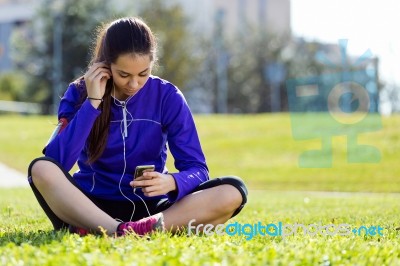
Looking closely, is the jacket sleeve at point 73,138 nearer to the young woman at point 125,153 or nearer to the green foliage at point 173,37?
the young woman at point 125,153

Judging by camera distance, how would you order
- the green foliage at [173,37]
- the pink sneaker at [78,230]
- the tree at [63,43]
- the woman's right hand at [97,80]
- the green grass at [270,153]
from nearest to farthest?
the pink sneaker at [78,230] < the woman's right hand at [97,80] < the green grass at [270,153] < the tree at [63,43] < the green foliage at [173,37]

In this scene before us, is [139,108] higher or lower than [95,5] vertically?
lower

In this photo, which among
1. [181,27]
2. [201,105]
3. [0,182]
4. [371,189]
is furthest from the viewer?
[201,105]

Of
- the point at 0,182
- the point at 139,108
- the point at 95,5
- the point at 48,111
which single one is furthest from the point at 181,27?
the point at 139,108

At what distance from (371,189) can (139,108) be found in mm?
9378

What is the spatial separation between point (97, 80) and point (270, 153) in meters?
14.8

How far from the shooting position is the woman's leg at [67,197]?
3795 mm

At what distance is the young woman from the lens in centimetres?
Answer: 388

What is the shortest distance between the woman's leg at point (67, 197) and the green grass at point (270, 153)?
9494 mm

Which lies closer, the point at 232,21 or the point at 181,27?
the point at 181,27

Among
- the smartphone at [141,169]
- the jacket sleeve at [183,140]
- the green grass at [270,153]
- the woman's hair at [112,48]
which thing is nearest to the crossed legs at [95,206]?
the jacket sleeve at [183,140]

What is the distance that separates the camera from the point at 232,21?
57.9m

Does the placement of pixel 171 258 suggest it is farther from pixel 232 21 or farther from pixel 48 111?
pixel 232 21

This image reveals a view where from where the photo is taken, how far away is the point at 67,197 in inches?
150
